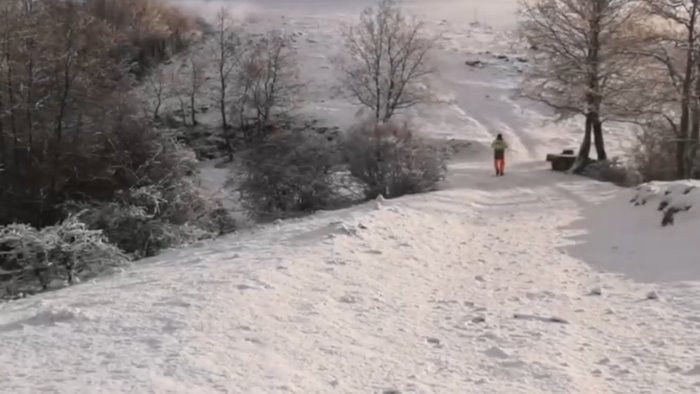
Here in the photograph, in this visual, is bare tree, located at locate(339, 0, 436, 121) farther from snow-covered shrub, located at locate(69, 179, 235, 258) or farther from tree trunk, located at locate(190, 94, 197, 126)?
snow-covered shrub, located at locate(69, 179, 235, 258)

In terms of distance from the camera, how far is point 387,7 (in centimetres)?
4566

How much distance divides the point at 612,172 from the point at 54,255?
17216 millimetres

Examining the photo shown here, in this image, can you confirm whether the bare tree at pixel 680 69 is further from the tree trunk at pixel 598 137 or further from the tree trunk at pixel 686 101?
the tree trunk at pixel 598 137

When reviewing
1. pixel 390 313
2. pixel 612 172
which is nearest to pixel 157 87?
pixel 612 172

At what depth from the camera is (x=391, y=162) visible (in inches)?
878

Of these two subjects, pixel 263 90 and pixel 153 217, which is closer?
pixel 153 217

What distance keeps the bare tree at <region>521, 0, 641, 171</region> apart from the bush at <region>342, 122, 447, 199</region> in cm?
607

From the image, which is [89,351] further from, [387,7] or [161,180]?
[387,7]

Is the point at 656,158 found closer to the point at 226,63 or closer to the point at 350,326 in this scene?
the point at 350,326

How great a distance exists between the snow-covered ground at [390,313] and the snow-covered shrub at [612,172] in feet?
27.2

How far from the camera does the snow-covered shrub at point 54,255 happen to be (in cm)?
1600

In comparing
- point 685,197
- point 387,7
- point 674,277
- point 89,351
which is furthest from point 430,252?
point 387,7

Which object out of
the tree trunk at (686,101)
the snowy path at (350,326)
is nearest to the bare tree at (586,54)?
the tree trunk at (686,101)

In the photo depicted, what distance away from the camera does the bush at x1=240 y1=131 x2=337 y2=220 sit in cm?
2359
